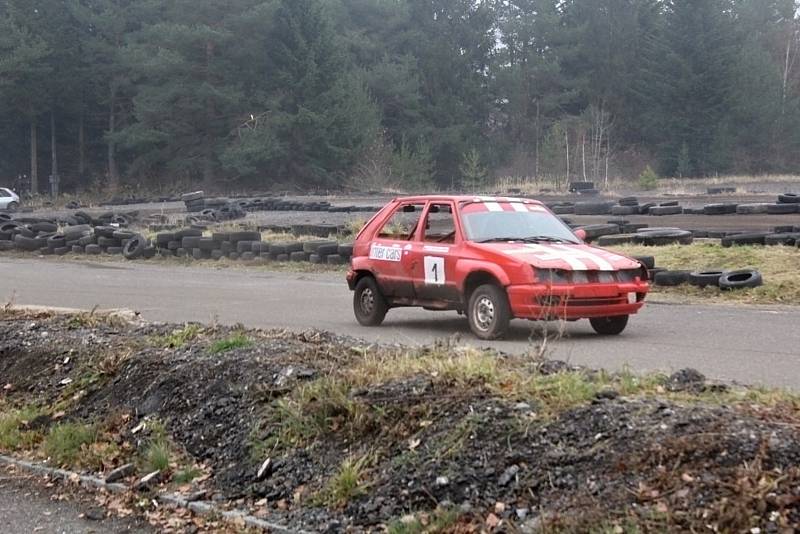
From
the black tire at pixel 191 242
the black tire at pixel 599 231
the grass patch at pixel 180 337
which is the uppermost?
the black tire at pixel 599 231

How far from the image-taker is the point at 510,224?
11984 millimetres

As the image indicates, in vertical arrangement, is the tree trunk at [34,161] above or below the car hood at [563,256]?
above

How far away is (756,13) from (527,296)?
82.2 metres

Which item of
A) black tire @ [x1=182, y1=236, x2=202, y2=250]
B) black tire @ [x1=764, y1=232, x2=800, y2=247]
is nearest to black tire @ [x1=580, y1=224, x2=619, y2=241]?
black tire @ [x1=764, y1=232, x2=800, y2=247]

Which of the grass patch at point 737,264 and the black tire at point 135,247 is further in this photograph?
the black tire at point 135,247

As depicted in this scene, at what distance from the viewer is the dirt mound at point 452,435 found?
4.54 m

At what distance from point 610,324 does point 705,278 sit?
449cm

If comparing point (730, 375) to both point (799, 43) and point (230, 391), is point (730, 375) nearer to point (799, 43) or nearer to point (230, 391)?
point (230, 391)

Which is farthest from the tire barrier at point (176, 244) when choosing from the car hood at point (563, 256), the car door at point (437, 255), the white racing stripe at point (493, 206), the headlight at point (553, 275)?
the headlight at point (553, 275)

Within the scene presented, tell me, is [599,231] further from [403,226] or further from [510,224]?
[510,224]

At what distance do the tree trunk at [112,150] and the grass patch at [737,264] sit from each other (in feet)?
181

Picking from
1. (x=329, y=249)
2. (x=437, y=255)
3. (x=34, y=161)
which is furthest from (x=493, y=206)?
(x=34, y=161)

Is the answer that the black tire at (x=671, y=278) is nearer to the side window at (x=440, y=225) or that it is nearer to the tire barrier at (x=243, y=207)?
the side window at (x=440, y=225)

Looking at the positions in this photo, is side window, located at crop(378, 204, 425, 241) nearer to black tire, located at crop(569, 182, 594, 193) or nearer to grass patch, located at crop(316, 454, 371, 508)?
grass patch, located at crop(316, 454, 371, 508)
